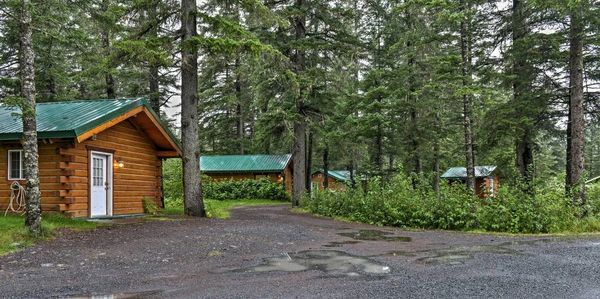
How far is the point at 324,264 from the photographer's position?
23.3ft

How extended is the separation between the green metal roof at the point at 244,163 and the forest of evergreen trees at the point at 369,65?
5231mm

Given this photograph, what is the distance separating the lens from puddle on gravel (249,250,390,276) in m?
6.54

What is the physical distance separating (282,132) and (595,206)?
1469 centimetres

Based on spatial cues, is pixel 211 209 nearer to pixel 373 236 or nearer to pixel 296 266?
pixel 373 236

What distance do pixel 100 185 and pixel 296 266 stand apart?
9174 mm

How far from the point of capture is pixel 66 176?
40.1 ft

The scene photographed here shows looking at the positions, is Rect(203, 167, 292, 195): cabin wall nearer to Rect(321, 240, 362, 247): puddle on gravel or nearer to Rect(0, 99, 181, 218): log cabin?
Rect(0, 99, 181, 218): log cabin

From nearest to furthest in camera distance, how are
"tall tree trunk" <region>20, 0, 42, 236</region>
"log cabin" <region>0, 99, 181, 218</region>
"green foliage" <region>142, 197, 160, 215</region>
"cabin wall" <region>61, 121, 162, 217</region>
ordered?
"tall tree trunk" <region>20, 0, 42, 236</region> → "log cabin" <region>0, 99, 181, 218</region> → "cabin wall" <region>61, 121, 162, 217</region> → "green foliage" <region>142, 197, 160, 215</region>

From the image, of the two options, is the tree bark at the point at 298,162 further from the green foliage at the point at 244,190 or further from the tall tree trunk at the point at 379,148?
the green foliage at the point at 244,190

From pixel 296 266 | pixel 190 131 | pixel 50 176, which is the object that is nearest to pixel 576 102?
pixel 296 266

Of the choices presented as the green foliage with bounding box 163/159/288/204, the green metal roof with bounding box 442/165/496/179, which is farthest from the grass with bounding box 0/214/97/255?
the green metal roof with bounding box 442/165/496/179

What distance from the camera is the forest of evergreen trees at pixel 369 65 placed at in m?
13.5

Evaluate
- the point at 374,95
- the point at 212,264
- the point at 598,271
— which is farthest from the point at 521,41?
the point at 212,264

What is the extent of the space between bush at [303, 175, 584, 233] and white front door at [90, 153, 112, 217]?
314 inches
